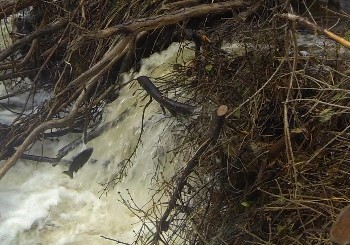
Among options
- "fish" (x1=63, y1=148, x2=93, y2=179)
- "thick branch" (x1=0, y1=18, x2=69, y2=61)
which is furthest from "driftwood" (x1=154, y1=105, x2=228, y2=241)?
"thick branch" (x1=0, y1=18, x2=69, y2=61)

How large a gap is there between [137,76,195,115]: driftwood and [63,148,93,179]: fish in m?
1.03

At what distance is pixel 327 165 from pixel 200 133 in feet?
2.69

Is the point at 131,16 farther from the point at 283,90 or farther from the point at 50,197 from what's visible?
the point at 283,90

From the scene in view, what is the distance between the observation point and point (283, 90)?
3.68 meters

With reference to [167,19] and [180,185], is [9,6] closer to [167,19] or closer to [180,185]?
[167,19]

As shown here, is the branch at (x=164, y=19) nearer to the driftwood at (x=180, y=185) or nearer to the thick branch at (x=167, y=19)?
the thick branch at (x=167, y=19)

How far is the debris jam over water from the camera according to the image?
445 cm

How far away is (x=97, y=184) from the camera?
491 cm

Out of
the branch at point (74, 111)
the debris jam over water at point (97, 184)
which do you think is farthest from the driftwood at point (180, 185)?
the branch at point (74, 111)

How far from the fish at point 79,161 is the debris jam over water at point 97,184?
0.13 feet

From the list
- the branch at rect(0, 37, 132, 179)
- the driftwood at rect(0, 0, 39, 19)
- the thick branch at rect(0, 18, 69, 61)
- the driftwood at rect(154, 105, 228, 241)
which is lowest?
the driftwood at rect(154, 105, 228, 241)

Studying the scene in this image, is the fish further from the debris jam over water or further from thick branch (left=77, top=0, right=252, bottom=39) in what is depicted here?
thick branch (left=77, top=0, right=252, bottom=39)

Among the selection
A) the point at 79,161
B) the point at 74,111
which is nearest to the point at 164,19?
the point at 74,111

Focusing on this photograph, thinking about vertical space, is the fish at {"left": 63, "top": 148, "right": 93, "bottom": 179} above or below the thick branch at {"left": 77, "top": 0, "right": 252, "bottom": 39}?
below
